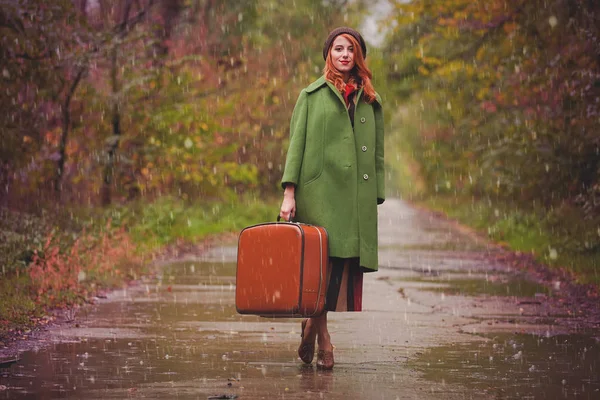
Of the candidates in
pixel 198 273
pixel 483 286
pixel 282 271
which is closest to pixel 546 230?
pixel 483 286

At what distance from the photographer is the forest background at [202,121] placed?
514 inches

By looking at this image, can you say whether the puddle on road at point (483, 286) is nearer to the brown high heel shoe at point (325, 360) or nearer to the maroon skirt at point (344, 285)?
the maroon skirt at point (344, 285)

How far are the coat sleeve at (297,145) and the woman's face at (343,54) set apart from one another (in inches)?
12.1

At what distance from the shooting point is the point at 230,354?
7508 millimetres

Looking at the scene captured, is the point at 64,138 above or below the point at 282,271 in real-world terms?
above

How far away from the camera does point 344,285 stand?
6977 mm

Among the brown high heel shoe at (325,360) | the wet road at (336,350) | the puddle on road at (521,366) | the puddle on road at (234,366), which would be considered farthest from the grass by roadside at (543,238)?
the brown high heel shoe at (325,360)

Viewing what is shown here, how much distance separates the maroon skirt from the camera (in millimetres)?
6879

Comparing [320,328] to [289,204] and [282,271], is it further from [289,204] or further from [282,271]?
[289,204]

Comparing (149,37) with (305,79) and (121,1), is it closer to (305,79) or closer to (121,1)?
(121,1)

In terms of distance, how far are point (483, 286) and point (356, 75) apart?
657cm

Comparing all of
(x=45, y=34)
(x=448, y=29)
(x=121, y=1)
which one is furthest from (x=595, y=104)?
(x=121, y=1)

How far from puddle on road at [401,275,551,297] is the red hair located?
5.60 meters

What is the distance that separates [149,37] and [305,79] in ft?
47.1
